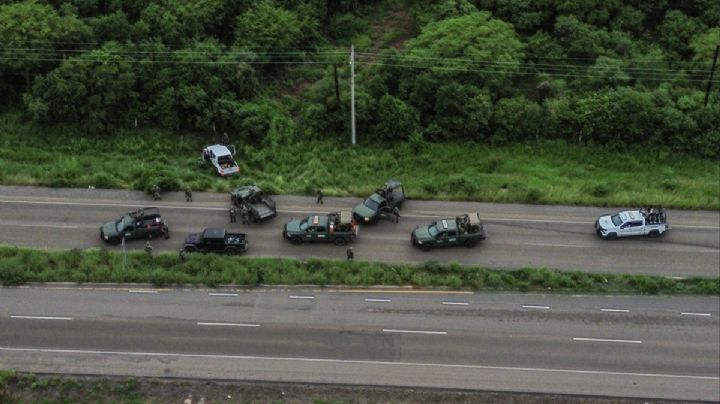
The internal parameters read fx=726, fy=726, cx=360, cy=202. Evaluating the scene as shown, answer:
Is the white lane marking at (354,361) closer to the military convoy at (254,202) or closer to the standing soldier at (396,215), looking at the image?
the military convoy at (254,202)

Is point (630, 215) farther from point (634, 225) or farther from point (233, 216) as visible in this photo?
point (233, 216)

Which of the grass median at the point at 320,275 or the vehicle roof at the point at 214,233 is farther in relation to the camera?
the vehicle roof at the point at 214,233

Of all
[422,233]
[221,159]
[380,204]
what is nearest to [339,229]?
[380,204]

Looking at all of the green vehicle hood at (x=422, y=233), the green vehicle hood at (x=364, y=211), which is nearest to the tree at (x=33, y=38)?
the green vehicle hood at (x=364, y=211)

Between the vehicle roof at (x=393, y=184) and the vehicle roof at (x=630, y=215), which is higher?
the vehicle roof at (x=393, y=184)

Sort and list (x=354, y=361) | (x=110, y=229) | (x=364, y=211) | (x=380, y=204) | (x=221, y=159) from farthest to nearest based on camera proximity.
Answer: (x=221, y=159) < (x=380, y=204) < (x=364, y=211) < (x=110, y=229) < (x=354, y=361)

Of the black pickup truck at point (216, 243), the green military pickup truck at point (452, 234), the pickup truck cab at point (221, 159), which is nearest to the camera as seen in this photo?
the black pickup truck at point (216, 243)

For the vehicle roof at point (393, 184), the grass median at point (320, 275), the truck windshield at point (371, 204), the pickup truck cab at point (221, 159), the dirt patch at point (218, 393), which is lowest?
the dirt patch at point (218, 393)
